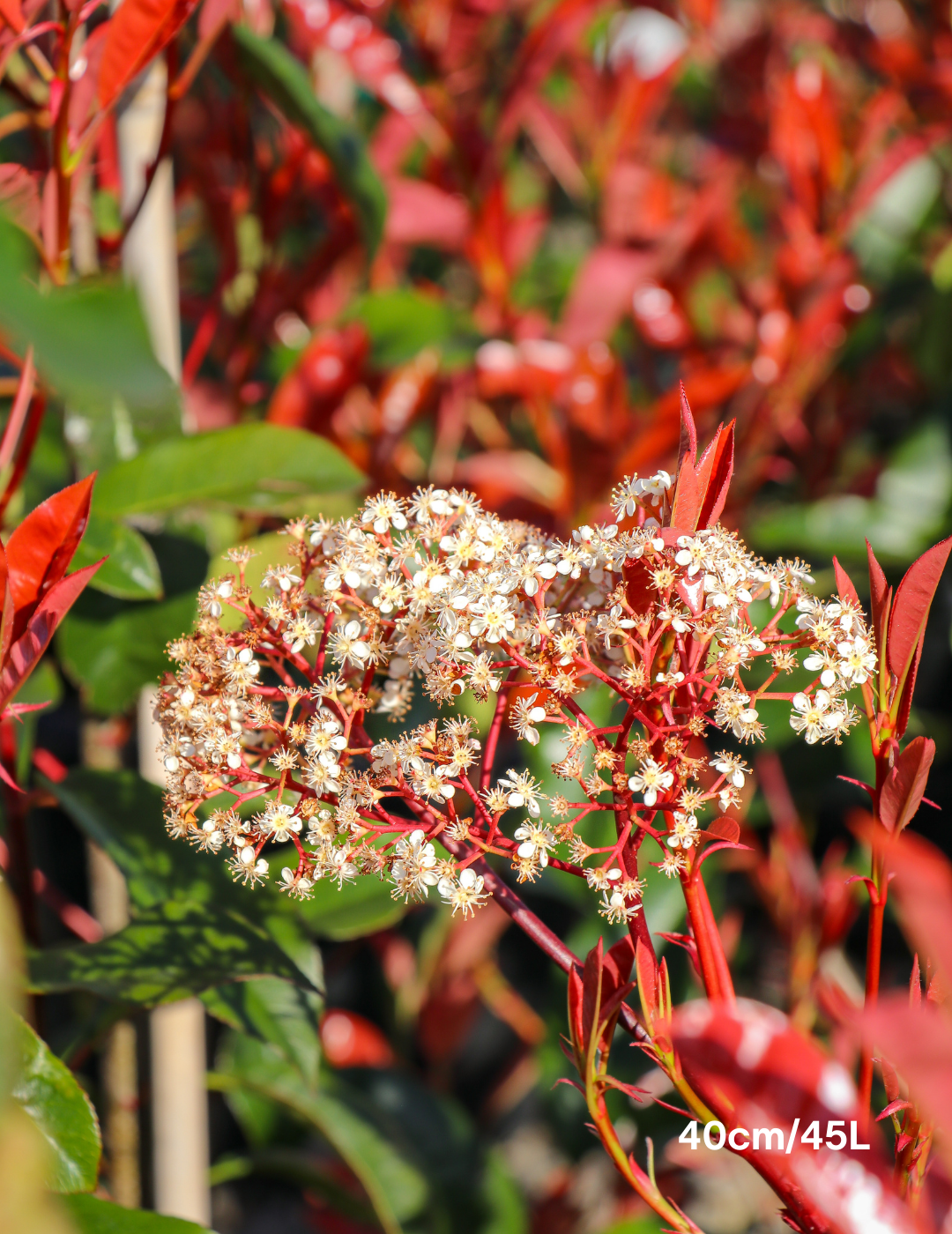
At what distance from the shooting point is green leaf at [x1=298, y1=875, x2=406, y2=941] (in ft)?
2.39

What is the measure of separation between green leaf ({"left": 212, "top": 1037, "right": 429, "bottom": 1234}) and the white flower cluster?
51 centimetres

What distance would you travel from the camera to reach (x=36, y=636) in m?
0.45

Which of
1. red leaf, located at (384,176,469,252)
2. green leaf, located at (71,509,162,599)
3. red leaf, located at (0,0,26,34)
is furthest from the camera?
red leaf, located at (384,176,469,252)

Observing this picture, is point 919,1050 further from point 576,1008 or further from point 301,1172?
point 301,1172

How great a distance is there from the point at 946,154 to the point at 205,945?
1500 mm

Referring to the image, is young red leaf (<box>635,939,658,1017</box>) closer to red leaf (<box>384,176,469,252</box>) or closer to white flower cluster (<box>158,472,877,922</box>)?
white flower cluster (<box>158,472,877,922</box>)

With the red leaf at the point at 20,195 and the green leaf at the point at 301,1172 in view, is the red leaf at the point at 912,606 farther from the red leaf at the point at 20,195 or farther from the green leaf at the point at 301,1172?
the green leaf at the point at 301,1172

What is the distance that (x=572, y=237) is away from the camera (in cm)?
176

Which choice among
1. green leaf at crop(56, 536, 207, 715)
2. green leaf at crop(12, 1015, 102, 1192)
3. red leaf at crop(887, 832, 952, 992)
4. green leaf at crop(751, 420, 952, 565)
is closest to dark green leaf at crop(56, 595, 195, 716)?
green leaf at crop(56, 536, 207, 715)

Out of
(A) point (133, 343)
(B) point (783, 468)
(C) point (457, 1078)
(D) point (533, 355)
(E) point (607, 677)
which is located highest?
(A) point (133, 343)

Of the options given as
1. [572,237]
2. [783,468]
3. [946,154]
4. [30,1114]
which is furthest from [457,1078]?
[946,154]

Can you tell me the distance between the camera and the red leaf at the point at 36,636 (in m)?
0.45

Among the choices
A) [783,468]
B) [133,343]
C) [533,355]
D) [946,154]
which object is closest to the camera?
[133,343]

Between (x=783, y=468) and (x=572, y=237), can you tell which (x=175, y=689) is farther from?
(x=572, y=237)
